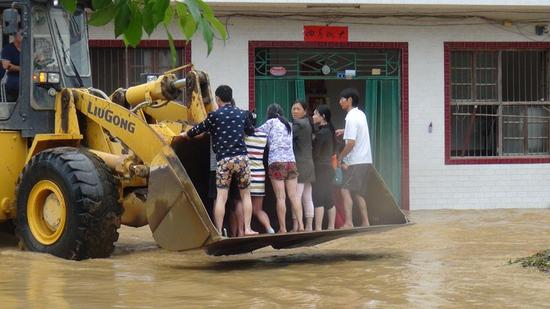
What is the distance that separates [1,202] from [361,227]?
380cm

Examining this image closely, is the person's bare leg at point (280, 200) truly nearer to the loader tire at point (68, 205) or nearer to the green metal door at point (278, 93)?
the loader tire at point (68, 205)

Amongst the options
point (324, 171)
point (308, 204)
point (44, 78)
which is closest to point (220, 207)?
point (308, 204)

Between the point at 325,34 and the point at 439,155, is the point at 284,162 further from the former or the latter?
the point at 439,155

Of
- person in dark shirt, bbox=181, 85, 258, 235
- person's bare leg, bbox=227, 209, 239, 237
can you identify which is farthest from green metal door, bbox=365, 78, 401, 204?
person in dark shirt, bbox=181, 85, 258, 235

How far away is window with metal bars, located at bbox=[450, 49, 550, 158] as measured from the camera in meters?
17.5

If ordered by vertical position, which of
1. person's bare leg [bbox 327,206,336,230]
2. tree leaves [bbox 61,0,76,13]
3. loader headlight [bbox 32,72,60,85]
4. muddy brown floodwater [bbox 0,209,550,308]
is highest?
loader headlight [bbox 32,72,60,85]

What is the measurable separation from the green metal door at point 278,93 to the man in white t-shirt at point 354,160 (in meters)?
5.22

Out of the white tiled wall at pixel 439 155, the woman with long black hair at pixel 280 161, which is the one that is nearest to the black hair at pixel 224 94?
the woman with long black hair at pixel 280 161

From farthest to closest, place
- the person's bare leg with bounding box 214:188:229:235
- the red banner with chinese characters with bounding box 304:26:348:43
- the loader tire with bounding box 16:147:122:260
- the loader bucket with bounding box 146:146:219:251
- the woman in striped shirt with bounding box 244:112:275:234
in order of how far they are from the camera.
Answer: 1. the red banner with chinese characters with bounding box 304:26:348:43
2. the woman in striped shirt with bounding box 244:112:275:234
3. the loader tire with bounding box 16:147:122:260
4. the person's bare leg with bounding box 214:188:229:235
5. the loader bucket with bounding box 146:146:219:251

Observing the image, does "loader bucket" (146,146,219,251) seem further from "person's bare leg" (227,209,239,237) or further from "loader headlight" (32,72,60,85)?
"loader headlight" (32,72,60,85)

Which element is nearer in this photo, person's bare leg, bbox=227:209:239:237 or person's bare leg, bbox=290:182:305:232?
person's bare leg, bbox=227:209:239:237

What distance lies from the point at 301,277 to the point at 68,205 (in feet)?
8.07

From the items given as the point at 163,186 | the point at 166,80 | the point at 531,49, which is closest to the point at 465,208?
the point at 531,49

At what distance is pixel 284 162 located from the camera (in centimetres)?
1071
